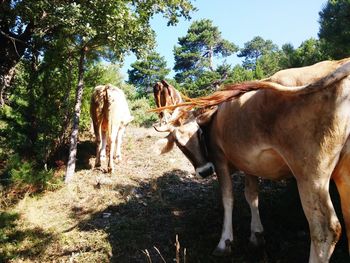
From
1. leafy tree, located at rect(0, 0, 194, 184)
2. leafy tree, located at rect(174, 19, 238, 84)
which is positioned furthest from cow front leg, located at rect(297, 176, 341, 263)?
leafy tree, located at rect(174, 19, 238, 84)

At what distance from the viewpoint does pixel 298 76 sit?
4.06 m

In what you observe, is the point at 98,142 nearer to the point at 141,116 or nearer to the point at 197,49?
the point at 141,116

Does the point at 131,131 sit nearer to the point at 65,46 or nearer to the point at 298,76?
the point at 65,46

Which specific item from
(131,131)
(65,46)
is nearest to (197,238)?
(65,46)

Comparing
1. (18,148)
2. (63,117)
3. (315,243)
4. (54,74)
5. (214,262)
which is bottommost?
(214,262)

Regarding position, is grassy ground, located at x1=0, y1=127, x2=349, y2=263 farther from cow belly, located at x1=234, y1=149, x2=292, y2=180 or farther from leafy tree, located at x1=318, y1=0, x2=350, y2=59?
leafy tree, located at x1=318, y1=0, x2=350, y2=59

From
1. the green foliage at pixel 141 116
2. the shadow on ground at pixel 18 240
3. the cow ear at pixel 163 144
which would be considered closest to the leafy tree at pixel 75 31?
the shadow on ground at pixel 18 240

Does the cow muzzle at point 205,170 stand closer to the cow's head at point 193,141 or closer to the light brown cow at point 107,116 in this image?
the cow's head at point 193,141

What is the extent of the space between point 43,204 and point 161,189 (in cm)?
269

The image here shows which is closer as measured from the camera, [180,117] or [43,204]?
[180,117]

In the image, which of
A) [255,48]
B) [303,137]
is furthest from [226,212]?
[255,48]

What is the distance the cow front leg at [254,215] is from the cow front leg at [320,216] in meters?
1.90

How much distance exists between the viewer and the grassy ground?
5.82 meters

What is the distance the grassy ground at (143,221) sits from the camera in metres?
5.82
